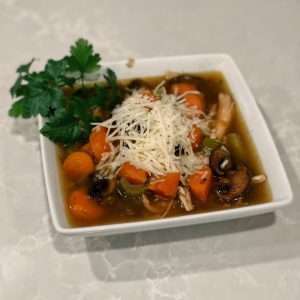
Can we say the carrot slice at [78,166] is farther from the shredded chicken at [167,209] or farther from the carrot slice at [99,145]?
the shredded chicken at [167,209]

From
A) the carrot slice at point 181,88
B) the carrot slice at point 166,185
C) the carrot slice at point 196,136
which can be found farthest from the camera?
the carrot slice at point 181,88

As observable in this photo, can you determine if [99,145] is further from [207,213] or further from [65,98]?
[207,213]

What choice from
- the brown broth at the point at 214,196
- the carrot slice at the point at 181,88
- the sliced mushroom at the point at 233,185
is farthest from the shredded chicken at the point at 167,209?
the carrot slice at the point at 181,88

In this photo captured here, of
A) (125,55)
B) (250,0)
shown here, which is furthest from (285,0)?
(125,55)

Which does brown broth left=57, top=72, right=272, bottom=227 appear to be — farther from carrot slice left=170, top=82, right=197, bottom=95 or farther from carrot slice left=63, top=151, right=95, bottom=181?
carrot slice left=170, top=82, right=197, bottom=95

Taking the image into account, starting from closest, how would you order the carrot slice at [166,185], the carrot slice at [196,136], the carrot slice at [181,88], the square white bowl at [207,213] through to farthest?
the square white bowl at [207,213] < the carrot slice at [166,185] < the carrot slice at [196,136] < the carrot slice at [181,88]

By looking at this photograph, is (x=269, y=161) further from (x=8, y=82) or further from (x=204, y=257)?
(x=8, y=82)
